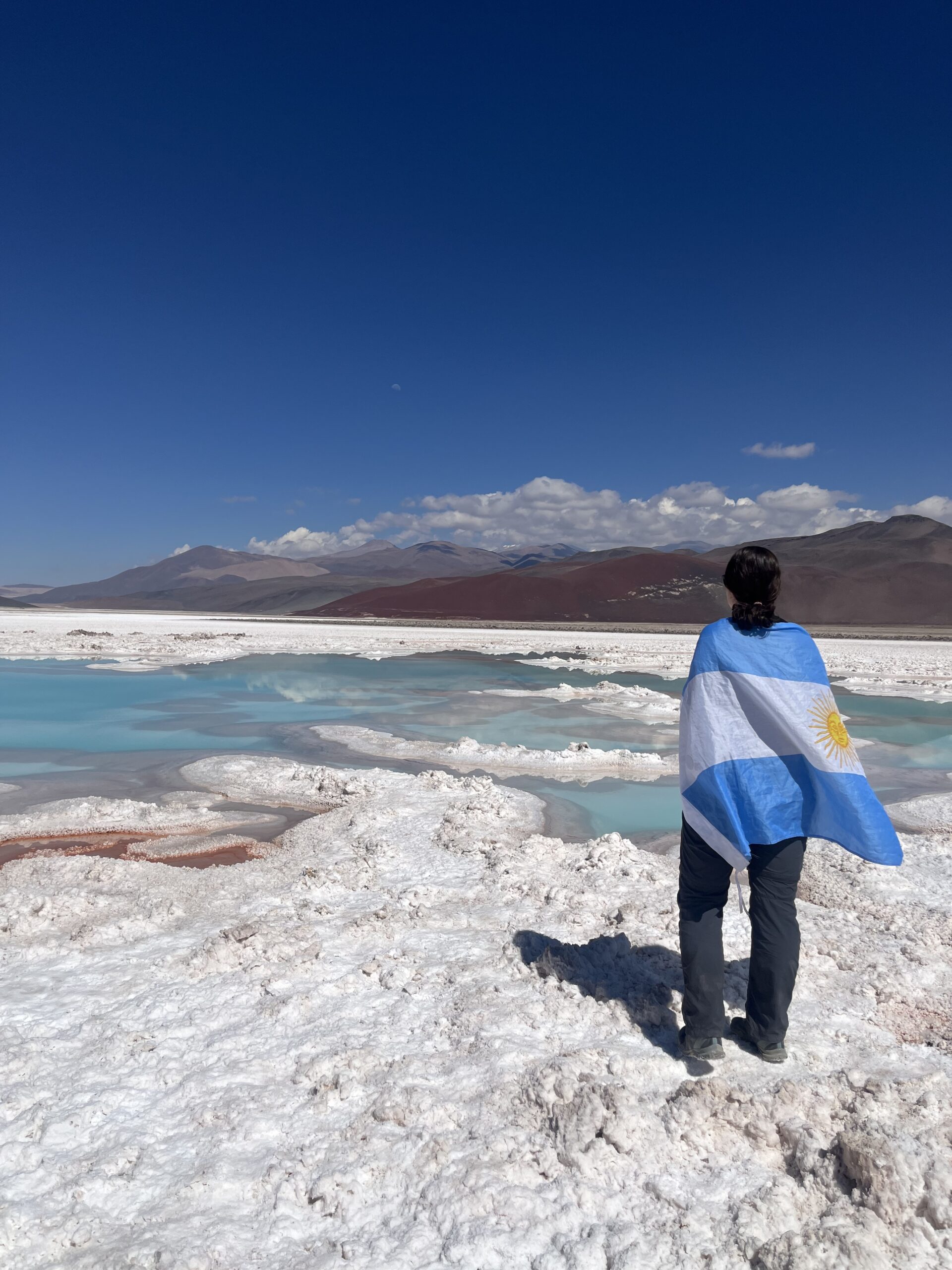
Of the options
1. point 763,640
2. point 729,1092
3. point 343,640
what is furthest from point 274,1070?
point 343,640

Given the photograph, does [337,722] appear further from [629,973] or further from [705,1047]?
[705,1047]

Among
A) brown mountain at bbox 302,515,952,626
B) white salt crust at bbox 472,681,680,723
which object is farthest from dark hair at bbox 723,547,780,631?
brown mountain at bbox 302,515,952,626

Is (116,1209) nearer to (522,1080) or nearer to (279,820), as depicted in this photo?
(522,1080)

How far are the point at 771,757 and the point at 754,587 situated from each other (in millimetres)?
548

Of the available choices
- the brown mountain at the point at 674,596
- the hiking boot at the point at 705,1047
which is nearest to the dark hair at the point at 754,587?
the hiking boot at the point at 705,1047

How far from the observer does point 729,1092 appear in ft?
7.45

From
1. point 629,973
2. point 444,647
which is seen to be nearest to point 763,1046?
point 629,973

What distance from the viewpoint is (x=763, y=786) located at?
241cm

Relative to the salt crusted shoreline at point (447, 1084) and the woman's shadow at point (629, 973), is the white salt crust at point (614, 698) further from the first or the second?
the woman's shadow at point (629, 973)

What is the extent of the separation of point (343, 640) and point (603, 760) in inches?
764

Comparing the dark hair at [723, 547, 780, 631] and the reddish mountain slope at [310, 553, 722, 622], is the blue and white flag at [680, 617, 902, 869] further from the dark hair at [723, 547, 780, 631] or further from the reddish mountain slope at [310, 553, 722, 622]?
the reddish mountain slope at [310, 553, 722, 622]

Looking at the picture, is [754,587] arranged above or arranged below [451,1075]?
above

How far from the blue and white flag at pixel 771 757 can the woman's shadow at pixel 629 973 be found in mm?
755

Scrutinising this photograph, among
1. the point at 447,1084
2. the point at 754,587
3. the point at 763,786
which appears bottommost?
the point at 447,1084
